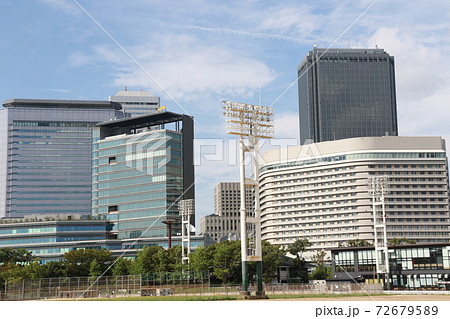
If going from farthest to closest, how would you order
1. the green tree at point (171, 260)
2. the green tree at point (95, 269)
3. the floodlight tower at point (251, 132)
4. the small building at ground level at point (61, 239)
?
the small building at ground level at point (61, 239) → the green tree at point (95, 269) → the green tree at point (171, 260) → the floodlight tower at point (251, 132)

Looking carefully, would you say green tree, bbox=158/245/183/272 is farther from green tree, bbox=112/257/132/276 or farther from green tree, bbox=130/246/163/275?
green tree, bbox=112/257/132/276

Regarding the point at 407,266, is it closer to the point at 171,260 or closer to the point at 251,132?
the point at 171,260

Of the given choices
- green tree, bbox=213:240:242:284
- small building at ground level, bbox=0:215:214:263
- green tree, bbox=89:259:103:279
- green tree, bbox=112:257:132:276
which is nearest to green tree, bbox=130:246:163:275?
green tree, bbox=112:257:132:276

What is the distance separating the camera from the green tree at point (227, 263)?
10477cm

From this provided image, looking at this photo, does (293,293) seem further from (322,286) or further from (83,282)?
(83,282)

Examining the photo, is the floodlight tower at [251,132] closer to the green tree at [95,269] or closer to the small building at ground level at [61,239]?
the green tree at [95,269]

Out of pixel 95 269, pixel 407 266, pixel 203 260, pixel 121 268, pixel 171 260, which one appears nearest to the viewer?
pixel 203 260

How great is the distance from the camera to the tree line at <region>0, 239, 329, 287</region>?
106188 mm

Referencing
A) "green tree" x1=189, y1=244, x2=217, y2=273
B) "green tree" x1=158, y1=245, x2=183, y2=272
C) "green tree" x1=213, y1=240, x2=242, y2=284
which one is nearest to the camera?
"green tree" x1=213, y1=240, x2=242, y2=284

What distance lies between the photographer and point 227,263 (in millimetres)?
106000

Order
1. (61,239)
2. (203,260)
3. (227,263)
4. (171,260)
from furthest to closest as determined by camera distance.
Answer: (61,239) → (171,260) → (203,260) → (227,263)

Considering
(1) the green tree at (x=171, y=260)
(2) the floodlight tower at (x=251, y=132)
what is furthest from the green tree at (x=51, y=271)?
(2) the floodlight tower at (x=251, y=132)

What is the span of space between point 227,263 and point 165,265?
17808 millimetres

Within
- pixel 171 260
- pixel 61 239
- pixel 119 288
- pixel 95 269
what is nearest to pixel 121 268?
pixel 95 269
